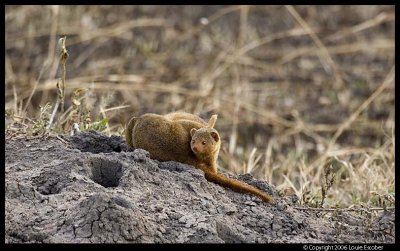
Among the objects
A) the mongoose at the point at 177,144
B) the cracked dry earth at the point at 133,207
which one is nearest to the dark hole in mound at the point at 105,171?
the cracked dry earth at the point at 133,207

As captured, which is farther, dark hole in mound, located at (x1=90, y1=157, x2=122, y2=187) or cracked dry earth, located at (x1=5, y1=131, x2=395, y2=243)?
dark hole in mound, located at (x1=90, y1=157, x2=122, y2=187)

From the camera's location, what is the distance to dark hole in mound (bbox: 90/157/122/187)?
470 centimetres

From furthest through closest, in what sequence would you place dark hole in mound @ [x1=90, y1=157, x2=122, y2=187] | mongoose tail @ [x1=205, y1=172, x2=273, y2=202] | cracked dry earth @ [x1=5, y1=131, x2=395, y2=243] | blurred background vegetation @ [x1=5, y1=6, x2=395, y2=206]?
1. blurred background vegetation @ [x1=5, y1=6, x2=395, y2=206]
2. mongoose tail @ [x1=205, y1=172, x2=273, y2=202]
3. dark hole in mound @ [x1=90, y1=157, x2=122, y2=187]
4. cracked dry earth @ [x1=5, y1=131, x2=395, y2=243]

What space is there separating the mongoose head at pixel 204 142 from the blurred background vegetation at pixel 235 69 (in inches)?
109

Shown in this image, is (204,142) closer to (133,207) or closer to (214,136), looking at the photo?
(214,136)

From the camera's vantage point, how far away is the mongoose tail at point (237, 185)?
4812 mm

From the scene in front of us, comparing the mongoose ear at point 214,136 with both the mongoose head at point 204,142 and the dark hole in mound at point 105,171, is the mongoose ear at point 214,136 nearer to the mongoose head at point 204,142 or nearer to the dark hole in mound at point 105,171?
the mongoose head at point 204,142

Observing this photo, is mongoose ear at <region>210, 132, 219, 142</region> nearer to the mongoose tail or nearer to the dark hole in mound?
the mongoose tail

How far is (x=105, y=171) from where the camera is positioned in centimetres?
472

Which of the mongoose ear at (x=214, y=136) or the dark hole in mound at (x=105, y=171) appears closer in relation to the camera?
the dark hole in mound at (x=105, y=171)

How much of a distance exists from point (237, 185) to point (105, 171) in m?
0.71

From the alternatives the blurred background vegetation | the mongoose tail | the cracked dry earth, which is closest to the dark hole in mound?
the cracked dry earth

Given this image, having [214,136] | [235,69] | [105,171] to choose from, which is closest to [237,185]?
[214,136]
